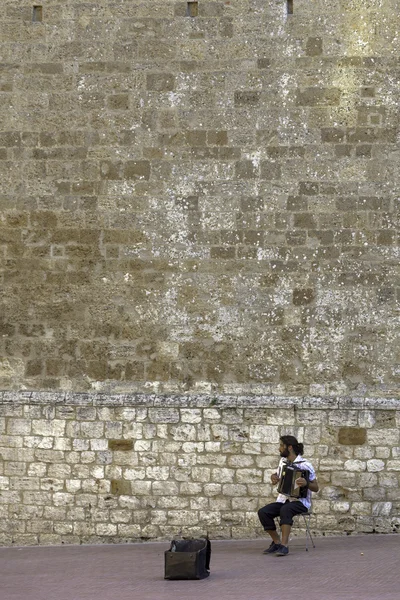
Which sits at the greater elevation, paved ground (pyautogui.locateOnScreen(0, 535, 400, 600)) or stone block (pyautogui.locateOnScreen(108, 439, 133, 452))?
stone block (pyautogui.locateOnScreen(108, 439, 133, 452))

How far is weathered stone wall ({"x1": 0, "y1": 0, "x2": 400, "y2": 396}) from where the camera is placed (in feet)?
40.0

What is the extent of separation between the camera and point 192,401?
481 inches

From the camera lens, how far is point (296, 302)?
12.2 metres

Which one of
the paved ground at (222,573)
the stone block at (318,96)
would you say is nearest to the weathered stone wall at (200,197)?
the stone block at (318,96)

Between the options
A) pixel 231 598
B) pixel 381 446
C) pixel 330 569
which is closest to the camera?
pixel 231 598

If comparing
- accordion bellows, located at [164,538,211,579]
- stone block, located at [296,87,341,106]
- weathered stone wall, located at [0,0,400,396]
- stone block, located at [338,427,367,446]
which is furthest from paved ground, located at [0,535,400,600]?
stone block, located at [296,87,341,106]

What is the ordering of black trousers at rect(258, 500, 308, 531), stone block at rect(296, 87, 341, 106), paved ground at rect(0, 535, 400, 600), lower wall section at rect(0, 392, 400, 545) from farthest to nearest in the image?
1. stone block at rect(296, 87, 341, 106)
2. lower wall section at rect(0, 392, 400, 545)
3. black trousers at rect(258, 500, 308, 531)
4. paved ground at rect(0, 535, 400, 600)

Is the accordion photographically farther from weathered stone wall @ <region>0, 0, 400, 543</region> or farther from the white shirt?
weathered stone wall @ <region>0, 0, 400, 543</region>

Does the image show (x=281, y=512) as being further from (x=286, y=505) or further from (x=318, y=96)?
(x=318, y=96)

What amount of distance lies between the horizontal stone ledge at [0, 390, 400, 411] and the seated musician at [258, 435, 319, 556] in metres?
0.83

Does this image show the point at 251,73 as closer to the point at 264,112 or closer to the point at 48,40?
the point at 264,112

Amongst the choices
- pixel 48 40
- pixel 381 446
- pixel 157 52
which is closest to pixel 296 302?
pixel 381 446

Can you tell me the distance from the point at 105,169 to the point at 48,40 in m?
1.52

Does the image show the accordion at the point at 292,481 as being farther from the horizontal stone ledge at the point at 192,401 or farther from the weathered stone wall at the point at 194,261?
the horizontal stone ledge at the point at 192,401
